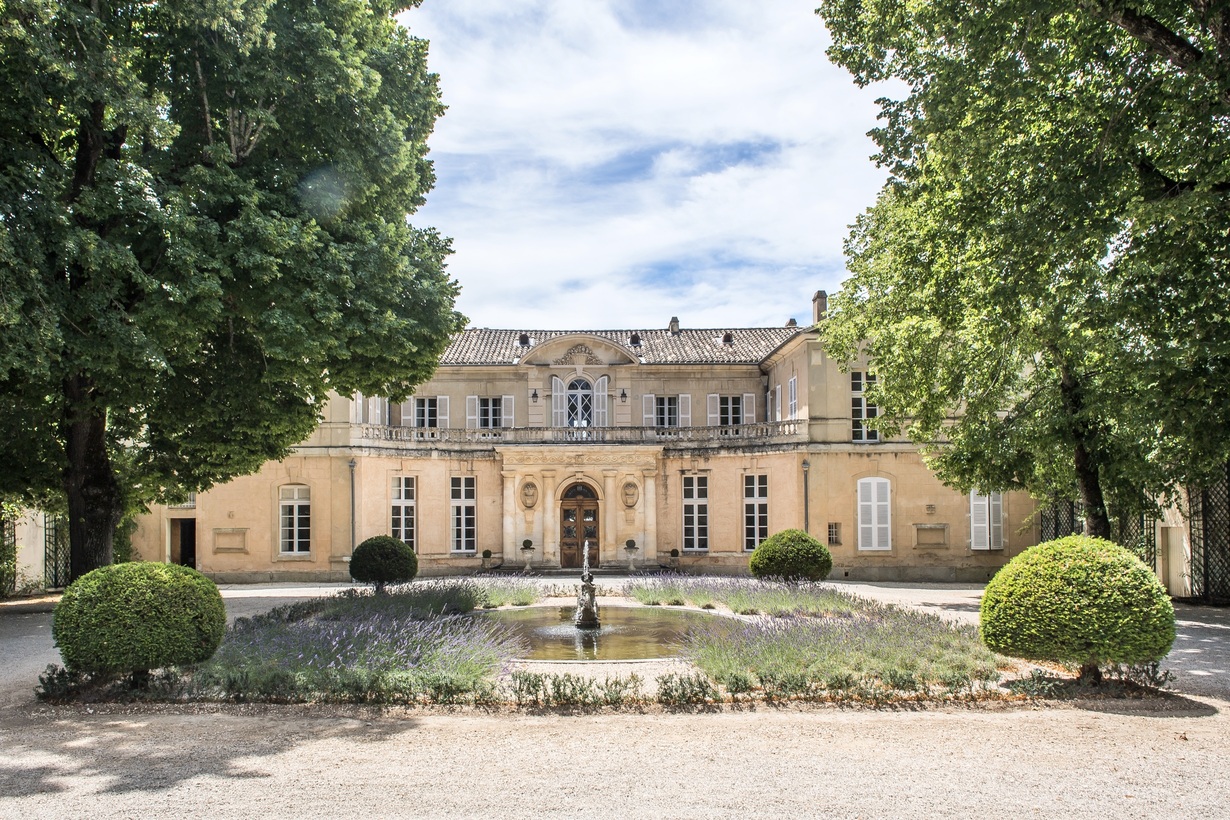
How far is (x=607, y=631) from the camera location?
15039 millimetres

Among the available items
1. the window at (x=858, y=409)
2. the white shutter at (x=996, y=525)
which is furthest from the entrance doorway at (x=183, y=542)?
the white shutter at (x=996, y=525)

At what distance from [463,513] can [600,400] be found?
20.3ft

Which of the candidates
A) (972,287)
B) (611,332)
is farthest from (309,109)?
(611,332)

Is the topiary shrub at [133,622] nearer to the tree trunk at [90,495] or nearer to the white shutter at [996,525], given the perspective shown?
the tree trunk at [90,495]

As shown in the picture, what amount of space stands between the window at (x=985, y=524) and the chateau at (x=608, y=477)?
0.04 m

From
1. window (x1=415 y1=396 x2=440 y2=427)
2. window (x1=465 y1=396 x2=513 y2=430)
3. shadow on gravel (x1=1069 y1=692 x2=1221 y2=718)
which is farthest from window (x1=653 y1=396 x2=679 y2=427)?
shadow on gravel (x1=1069 y1=692 x2=1221 y2=718)

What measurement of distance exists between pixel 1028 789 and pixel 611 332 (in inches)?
1163

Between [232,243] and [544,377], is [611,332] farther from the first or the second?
[232,243]

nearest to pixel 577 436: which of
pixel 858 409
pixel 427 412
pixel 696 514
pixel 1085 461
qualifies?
pixel 696 514

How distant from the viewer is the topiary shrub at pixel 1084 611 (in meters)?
9.20

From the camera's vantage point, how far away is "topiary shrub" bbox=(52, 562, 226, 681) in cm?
943

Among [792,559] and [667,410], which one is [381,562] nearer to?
[792,559]

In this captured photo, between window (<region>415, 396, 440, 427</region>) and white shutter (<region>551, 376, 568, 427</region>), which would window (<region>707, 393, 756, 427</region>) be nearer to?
white shutter (<region>551, 376, 568, 427</region>)

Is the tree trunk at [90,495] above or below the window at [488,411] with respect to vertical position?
below
